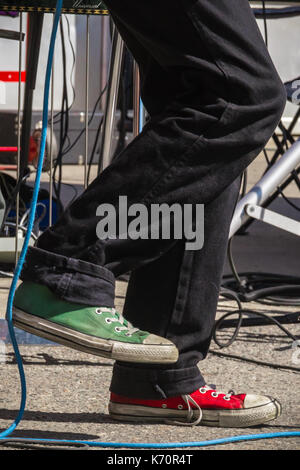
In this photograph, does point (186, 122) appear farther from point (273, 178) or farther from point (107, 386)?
point (273, 178)

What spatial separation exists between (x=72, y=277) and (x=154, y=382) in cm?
40

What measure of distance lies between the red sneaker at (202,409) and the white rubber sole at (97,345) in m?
0.25

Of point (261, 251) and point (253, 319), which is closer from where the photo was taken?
point (253, 319)

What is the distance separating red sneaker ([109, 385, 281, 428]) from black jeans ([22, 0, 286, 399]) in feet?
1.10

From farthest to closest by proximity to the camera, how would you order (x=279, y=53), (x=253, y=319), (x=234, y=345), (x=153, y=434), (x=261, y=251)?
(x=279, y=53), (x=261, y=251), (x=253, y=319), (x=234, y=345), (x=153, y=434)

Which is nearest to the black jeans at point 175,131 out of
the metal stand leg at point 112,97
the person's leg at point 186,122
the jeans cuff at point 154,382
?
the person's leg at point 186,122

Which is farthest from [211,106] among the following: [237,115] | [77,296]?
[77,296]

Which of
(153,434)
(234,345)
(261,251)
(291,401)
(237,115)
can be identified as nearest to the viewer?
(237,115)

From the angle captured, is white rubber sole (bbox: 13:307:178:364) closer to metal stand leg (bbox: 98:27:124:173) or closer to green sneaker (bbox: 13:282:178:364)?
green sneaker (bbox: 13:282:178:364)

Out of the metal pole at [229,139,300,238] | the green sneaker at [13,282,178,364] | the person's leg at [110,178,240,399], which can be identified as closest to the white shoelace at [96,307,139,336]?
the green sneaker at [13,282,178,364]

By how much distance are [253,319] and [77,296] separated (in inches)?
53.0

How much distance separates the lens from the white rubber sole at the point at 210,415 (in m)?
2.20
